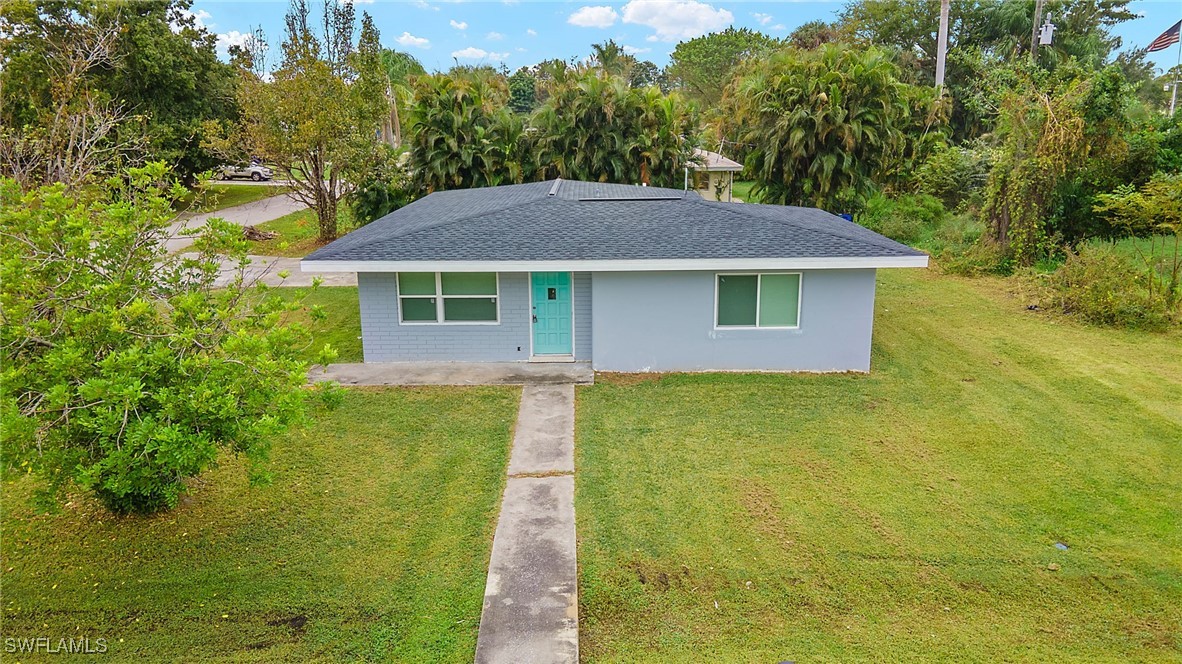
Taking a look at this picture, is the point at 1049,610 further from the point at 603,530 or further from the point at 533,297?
the point at 533,297

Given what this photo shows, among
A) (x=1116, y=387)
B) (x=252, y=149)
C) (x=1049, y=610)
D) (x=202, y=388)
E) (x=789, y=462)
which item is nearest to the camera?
(x=202, y=388)

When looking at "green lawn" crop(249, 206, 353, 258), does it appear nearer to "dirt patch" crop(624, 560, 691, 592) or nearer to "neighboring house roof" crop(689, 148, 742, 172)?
"neighboring house roof" crop(689, 148, 742, 172)

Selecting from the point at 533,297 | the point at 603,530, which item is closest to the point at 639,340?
the point at 533,297

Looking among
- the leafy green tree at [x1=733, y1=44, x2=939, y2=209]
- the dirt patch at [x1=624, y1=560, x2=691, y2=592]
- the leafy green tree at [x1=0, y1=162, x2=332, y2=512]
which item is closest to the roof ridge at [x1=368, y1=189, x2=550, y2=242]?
the leafy green tree at [x1=0, y1=162, x2=332, y2=512]

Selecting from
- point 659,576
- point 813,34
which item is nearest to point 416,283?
point 659,576

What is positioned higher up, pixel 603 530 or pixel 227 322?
pixel 227 322

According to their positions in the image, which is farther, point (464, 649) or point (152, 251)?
point (152, 251)

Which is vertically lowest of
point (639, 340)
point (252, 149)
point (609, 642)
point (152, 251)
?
point (609, 642)

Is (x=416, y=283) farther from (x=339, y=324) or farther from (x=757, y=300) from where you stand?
(x=757, y=300)
